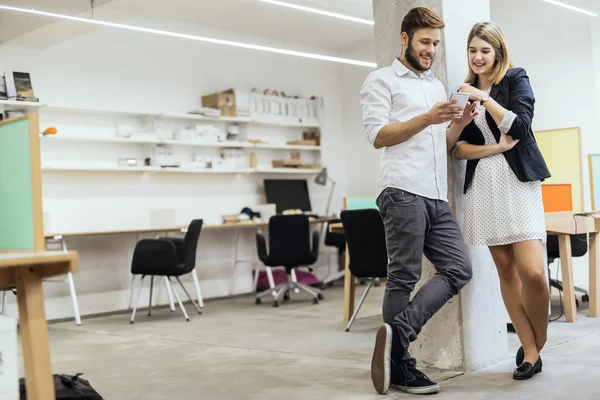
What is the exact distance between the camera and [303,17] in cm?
855

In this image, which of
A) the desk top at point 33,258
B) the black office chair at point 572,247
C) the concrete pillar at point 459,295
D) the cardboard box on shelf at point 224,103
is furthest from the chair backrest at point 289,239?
the desk top at point 33,258

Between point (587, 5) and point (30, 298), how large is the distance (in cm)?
695

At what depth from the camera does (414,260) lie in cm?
304

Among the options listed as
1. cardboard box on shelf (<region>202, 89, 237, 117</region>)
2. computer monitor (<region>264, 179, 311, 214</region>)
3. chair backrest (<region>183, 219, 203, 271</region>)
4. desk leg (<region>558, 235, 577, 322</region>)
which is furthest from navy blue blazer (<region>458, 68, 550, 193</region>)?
computer monitor (<region>264, 179, 311, 214</region>)

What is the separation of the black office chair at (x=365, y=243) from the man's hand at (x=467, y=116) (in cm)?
188

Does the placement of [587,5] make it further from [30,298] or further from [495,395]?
[30,298]

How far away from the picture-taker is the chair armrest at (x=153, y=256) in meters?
6.50

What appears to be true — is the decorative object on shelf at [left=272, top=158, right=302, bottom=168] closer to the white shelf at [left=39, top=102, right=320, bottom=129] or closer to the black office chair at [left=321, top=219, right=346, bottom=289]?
the white shelf at [left=39, top=102, right=320, bottom=129]

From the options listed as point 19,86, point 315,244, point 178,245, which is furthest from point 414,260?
point 19,86

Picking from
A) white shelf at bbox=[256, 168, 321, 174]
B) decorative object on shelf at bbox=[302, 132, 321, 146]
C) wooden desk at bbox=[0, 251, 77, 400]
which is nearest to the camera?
wooden desk at bbox=[0, 251, 77, 400]

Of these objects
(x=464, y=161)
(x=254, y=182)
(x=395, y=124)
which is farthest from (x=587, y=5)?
(x=395, y=124)

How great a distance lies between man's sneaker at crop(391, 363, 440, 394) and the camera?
3.03 m

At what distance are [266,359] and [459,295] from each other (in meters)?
1.33

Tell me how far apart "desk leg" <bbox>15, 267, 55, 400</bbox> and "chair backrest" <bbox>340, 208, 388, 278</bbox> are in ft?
10.5
